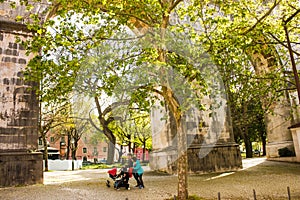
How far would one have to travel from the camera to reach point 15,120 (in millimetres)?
11148

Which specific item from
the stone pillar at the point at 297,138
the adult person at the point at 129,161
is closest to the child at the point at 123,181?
the adult person at the point at 129,161

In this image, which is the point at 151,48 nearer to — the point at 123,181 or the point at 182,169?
the point at 182,169

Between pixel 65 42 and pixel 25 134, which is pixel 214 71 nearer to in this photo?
pixel 65 42

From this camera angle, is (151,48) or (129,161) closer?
(151,48)

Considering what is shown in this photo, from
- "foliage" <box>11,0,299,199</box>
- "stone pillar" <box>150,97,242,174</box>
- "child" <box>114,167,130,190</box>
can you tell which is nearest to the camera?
"foliage" <box>11,0,299,199</box>

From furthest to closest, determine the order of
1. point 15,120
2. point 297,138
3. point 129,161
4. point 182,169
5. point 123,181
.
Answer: point 297,138
point 15,120
point 129,161
point 123,181
point 182,169

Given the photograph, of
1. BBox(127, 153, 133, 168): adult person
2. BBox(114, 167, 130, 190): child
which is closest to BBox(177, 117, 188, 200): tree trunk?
BBox(114, 167, 130, 190): child

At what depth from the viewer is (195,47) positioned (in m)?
8.19

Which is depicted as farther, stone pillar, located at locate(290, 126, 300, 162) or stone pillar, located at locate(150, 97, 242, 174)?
Result: stone pillar, located at locate(290, 126, 300, 162)

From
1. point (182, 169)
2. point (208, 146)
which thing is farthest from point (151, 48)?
point (208, 146)

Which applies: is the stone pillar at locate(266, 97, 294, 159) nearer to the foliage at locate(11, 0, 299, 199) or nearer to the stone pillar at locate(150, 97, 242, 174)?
the stone pillar at locate(150, 97, 242, 174)

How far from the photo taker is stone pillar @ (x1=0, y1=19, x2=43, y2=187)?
34.8 ft

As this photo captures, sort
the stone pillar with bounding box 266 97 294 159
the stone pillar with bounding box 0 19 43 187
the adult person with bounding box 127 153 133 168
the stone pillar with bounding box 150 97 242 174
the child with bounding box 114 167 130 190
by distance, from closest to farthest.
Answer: the child with bounding box 114 167 130 190
the adult person with bounding box 127 153 133 168
the stone pillar with bounding box 0 19 43 187
the stone pillar with bounding box 150 97 242 174
the stone pillar with bounding box 266 97 294 159

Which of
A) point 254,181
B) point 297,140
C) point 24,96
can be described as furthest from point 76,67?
point 297,140
